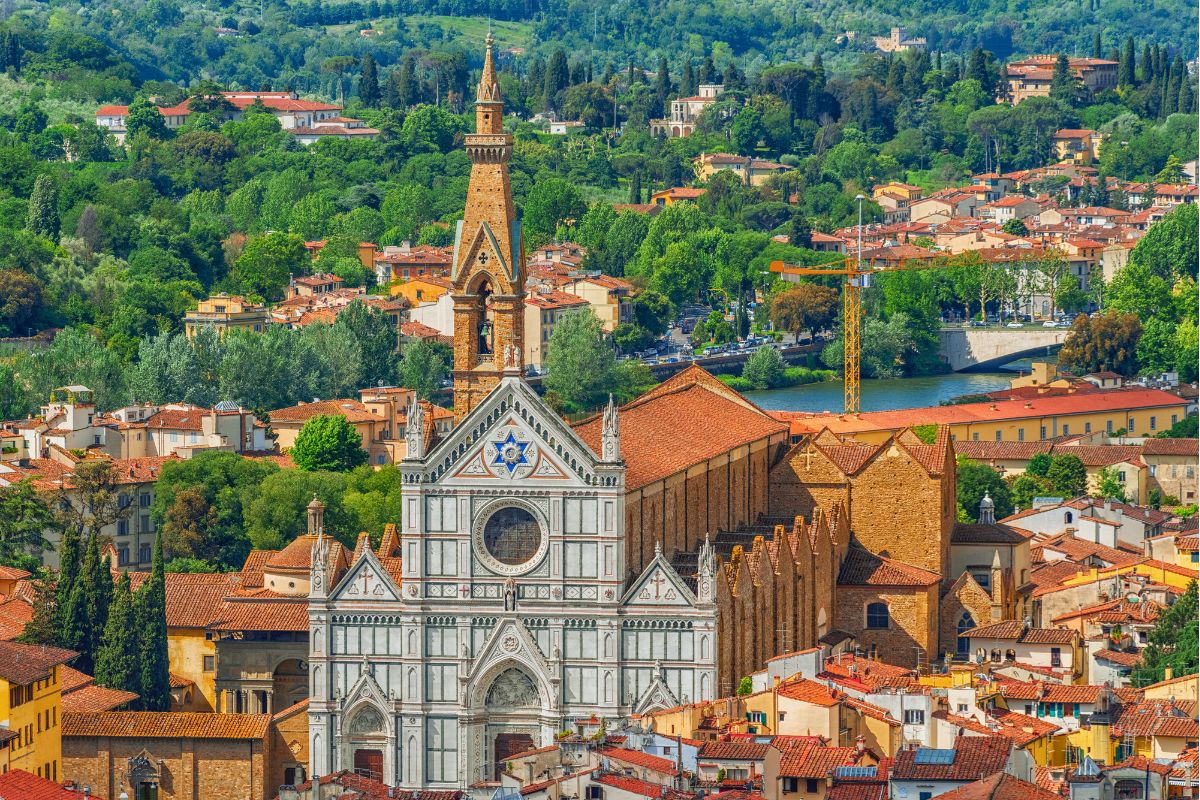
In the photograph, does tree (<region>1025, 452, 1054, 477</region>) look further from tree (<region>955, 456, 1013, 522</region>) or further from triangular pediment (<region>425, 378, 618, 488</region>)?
triangular pediment (<region>425, 378, 618, 488</region>)

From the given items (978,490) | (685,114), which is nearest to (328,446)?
(978,490)

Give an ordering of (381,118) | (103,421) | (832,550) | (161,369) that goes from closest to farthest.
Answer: (832,550)
(103,421)
(161,369)
(381,118)

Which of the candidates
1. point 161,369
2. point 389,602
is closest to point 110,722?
point 389,602

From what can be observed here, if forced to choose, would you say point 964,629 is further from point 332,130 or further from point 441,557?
point 332,130

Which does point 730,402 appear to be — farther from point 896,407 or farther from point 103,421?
point 896,407

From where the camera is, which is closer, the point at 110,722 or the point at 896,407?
the point at 110,722

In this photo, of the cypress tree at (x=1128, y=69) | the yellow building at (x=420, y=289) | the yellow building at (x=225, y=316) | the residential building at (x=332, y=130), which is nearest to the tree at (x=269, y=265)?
the yellow building at (x=420, y=289)
